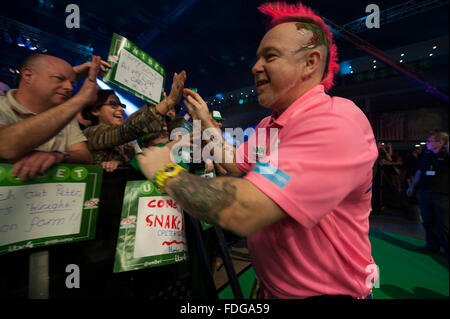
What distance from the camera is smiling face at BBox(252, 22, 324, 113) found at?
94 centimetres

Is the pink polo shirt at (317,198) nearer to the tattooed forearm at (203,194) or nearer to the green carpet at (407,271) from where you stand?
the tattooed forearm at (203,194)

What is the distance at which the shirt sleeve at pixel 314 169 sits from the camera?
23.2 inches

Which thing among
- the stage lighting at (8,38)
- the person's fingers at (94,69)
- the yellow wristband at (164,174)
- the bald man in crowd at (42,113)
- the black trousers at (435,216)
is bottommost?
the black trousers at (435,216)

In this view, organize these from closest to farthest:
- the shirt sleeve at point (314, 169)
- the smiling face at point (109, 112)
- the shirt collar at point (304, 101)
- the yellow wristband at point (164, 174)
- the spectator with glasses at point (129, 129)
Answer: the shirt sleeve at point (314, 169) < the yellow wristband at point (164, 174) < the shirt collar at point (304, 101) < the spectator with glasses at point (129, 129) < the smiling face at point (109, 112)

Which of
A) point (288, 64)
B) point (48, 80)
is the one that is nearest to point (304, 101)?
point (288, 64)

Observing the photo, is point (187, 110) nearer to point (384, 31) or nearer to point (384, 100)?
point (384, 31)

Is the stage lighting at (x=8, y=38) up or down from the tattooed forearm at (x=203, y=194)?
up

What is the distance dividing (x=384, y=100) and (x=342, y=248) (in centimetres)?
915

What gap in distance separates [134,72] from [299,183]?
1.32 meters

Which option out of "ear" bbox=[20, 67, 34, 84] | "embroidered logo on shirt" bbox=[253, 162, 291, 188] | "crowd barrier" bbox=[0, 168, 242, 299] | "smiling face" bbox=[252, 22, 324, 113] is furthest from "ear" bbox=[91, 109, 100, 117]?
"embroidered logo on shirt" bbox=[253, 162, 291, 188]

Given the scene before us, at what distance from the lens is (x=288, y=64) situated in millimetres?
936

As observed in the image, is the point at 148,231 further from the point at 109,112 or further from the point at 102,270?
the point at 109,112

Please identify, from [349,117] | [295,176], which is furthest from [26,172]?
[349,117]

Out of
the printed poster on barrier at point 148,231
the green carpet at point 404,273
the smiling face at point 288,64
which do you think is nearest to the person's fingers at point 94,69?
the printed poster on barrier at point 148,231
